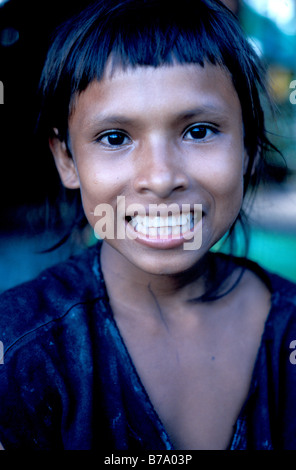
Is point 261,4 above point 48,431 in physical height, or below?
above

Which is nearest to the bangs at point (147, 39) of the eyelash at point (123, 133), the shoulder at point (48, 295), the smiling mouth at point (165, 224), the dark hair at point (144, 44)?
the dark hair at point (144, 44)

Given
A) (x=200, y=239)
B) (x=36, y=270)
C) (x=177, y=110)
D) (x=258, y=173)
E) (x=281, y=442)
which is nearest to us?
(x=177, y=110)

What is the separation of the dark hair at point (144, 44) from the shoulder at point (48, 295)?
0.35 metres

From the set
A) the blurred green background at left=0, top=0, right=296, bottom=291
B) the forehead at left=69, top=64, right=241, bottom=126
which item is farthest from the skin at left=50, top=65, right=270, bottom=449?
the blurred green background at left=0, top=0, right=296, bottom=291

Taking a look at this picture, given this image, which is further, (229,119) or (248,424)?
(248,424)

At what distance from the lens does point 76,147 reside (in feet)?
3.55

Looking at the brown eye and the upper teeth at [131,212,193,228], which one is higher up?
the brown eye

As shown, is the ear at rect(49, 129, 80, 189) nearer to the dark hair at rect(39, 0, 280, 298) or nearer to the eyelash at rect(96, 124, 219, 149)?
the dark hair at rect(39, 0, 280, 298)

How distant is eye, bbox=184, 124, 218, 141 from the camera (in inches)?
39.3

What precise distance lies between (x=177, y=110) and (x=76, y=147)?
0.28 meters

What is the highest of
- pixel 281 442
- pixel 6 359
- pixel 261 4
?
Answer: pixel 261 4

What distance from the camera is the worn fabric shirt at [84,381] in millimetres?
988
